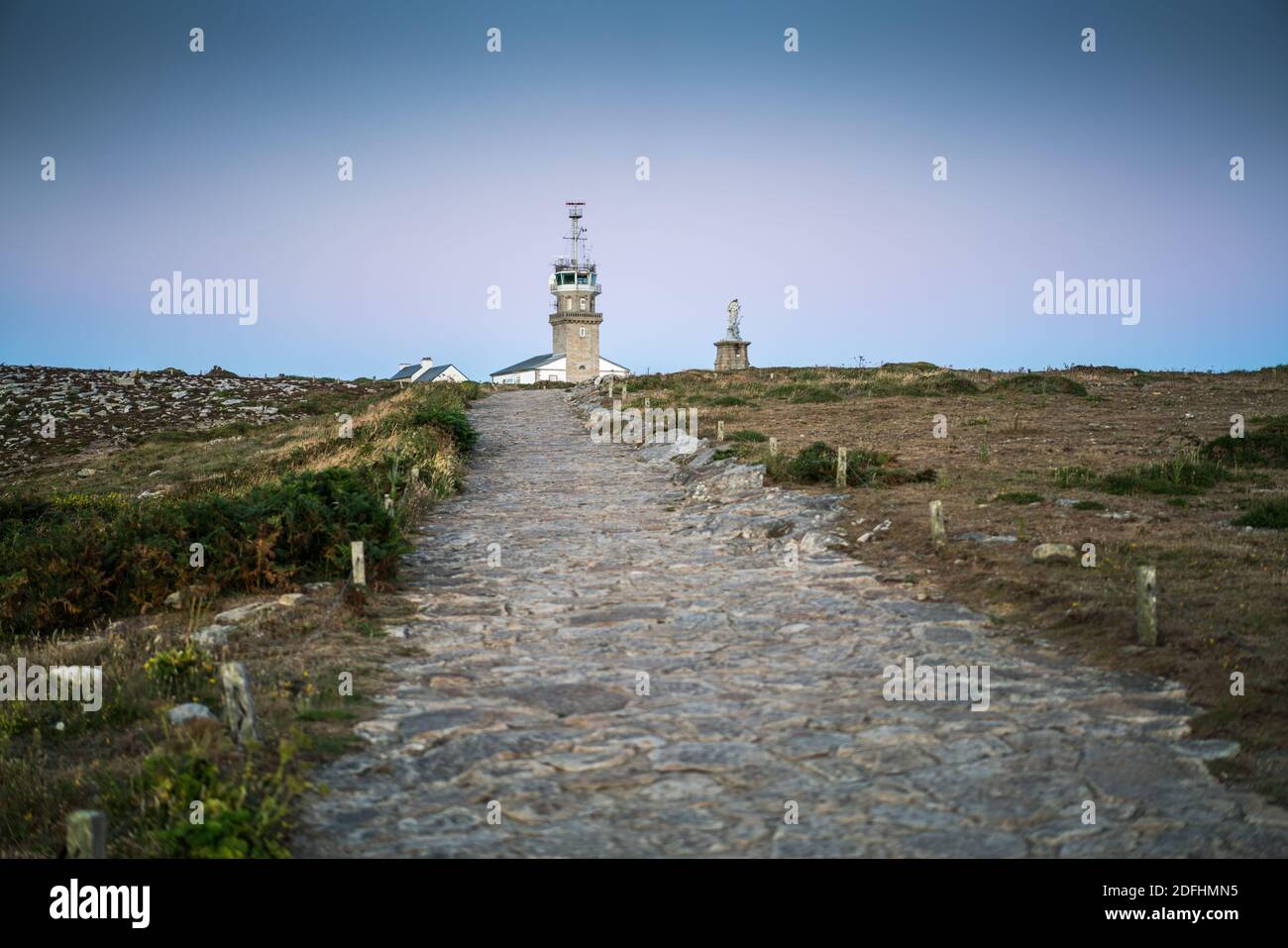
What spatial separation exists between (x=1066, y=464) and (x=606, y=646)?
11.8 meters

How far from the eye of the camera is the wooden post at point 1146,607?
7422mm

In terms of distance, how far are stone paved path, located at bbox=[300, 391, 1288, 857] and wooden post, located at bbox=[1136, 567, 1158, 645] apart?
634mm

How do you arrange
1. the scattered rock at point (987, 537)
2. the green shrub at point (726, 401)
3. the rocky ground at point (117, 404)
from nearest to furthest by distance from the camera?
the scattered rock at point (987, 537)
the green shrub at point (726, 401)
the rocky ground at point (117, 404)

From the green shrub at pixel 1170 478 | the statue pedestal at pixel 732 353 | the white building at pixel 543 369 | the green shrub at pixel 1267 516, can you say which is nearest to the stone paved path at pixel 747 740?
the green shrub at pixel 1267 516

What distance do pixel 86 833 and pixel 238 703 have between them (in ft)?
6.51

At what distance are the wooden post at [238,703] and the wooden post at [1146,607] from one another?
7.23 m

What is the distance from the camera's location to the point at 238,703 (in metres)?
5.86

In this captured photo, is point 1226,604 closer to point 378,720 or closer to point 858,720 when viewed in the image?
point 858,720

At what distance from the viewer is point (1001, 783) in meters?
5.46

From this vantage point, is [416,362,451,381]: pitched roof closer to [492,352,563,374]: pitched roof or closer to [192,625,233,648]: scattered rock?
[492,352,563,374]: pitched roof

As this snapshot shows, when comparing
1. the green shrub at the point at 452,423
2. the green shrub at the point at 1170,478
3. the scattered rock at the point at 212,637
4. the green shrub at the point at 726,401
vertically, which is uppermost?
the green shrub at the point at 726,401

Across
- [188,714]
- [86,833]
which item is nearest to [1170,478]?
[188,714]

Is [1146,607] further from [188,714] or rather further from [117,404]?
[117,404]

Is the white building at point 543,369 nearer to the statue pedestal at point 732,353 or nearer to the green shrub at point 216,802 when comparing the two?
the statue pedestal at point 732,353
